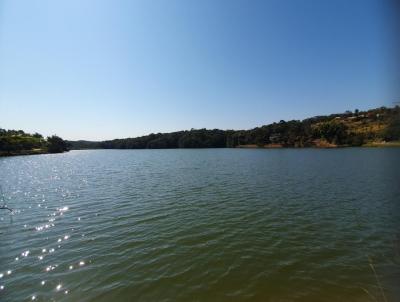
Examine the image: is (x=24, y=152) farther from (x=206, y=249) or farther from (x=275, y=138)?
(x=206, y=249)

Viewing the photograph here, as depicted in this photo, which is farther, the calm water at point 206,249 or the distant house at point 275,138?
the distant house at point 275,138

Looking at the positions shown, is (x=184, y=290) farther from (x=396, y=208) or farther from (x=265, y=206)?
(x=396, y=208)

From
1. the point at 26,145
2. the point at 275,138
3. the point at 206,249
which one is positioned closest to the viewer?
the point at 206,249

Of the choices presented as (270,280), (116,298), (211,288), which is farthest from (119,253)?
(270,280)

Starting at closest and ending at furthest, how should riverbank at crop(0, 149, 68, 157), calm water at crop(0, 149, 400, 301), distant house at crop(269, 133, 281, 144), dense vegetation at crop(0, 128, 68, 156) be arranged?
1. calm water at crop(0, 149, 400, 301)
2. riverbank at crop(0, 149, 68, 157)
3. dense vegetation at crop(0, 128, 68, 156)
4. distant house at crop(269, 133, 281, 144)

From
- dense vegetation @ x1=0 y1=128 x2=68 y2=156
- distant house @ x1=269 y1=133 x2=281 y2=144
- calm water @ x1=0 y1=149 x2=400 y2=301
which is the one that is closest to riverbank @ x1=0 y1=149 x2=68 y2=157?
dense vegetation @ x1=0 y1=128 x2=68 y2=156

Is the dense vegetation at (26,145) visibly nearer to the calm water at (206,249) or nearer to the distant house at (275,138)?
the calm water at (206,249)

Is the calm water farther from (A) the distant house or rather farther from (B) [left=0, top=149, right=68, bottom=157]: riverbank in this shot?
(A) the distant house

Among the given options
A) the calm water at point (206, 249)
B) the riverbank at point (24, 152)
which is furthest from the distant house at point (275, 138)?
the riverbank at point (24, 152)

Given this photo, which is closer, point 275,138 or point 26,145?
point 26,145

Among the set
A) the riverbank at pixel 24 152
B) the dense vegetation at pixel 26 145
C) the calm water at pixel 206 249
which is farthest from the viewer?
the dense vegetation at pixel 26 145

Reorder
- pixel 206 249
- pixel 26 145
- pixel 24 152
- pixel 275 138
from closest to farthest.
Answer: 1. pixel 206 249
2. pixel 24 152
3. pixel 26 145
4. pixel 275 138

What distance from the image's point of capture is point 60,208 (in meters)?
21.5

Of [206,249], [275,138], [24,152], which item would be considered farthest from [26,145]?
[206,249]
